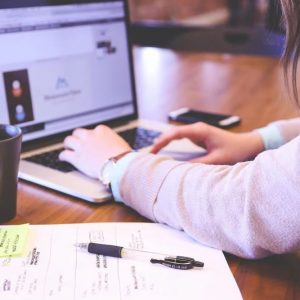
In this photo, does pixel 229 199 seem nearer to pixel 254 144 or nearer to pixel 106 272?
pixel 106 272

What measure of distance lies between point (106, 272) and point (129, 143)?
1.44 ft

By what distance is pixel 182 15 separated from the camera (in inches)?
232

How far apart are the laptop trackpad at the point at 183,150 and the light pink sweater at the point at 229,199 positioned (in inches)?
7.7

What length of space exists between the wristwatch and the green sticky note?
0.46ft

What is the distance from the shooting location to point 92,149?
758 millimetres

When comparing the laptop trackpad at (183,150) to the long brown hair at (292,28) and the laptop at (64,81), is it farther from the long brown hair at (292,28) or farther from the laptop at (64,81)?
the long brown hair at (292,28)

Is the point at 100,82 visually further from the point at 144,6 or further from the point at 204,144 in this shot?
the point at 144,6

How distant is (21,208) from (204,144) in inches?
13.9


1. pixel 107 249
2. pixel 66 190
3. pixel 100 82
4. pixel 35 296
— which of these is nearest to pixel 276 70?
pixel 100 82

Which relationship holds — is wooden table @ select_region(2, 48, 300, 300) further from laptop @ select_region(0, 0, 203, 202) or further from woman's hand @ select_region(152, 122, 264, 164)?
woman's hand @ select_region(152, 122, 264, 164)

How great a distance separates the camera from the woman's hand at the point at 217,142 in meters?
0.84

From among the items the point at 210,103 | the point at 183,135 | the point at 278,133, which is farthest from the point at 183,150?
the point at 210,103

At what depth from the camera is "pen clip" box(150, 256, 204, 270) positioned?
0.53m

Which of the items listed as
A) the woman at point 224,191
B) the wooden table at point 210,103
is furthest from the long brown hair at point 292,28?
the wooden table at point 210,103
